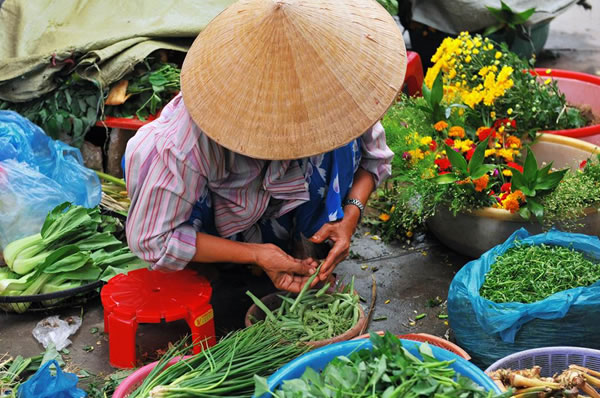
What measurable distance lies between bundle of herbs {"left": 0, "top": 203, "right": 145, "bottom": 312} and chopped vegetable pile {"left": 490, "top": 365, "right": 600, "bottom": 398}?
1707mm

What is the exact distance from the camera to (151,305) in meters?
2.66

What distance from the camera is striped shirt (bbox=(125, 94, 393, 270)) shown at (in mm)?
2449

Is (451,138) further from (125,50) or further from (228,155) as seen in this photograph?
(125,50)

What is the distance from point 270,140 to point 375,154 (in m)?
0.96

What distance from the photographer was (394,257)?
350 cm

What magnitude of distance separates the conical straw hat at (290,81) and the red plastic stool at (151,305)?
0.77 meters

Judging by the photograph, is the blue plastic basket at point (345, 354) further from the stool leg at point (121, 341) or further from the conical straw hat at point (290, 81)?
the stool leg at point (121, 341)

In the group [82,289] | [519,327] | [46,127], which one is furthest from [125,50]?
[519,327]

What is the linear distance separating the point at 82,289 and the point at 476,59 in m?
2.33

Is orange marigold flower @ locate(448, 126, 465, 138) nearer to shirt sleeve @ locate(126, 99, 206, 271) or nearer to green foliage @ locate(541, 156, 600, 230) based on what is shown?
green foliage @ locate(541, 156, 600, 230)

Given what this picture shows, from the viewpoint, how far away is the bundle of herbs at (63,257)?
3041 millimetres

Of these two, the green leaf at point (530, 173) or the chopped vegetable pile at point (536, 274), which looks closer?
the chopped vegetable pile at point (536, 274)

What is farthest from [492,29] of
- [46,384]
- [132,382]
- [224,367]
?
[46,384]

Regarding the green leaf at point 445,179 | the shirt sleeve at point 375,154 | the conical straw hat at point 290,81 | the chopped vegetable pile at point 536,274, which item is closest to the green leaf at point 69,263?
the conical straw hat at point 290,81
